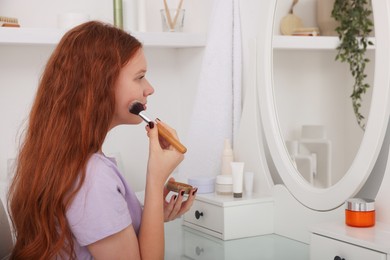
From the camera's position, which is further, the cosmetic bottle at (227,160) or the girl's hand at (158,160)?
the cosmetic bottle at (227,160)

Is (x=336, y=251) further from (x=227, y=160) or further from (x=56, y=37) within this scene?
(x=56, y=37)

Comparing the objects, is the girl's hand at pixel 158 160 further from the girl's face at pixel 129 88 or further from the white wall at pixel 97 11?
the white wall at pixel 97 11

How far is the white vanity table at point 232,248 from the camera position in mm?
1551

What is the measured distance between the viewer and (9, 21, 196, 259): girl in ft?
3.70

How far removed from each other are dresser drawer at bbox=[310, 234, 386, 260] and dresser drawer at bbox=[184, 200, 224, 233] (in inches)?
14.5

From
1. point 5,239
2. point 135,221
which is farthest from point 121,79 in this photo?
point 5,239

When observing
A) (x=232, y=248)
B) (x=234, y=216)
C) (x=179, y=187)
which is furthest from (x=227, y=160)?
(x=179, y=187)

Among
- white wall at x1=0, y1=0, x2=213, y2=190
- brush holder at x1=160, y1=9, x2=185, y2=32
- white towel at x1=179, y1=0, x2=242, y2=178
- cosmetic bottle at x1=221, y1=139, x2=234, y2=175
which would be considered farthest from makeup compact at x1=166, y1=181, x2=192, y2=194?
brush holder at x1=160, y1=9, x2=185, y2=32

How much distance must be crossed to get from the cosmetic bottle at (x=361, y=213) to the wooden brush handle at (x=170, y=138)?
1.30ft

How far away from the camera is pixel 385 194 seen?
4.58 feet

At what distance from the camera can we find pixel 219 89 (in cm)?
198

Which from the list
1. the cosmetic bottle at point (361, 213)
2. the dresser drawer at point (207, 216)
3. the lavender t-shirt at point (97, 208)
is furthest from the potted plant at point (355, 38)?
the lavender t-shirt at point (97, 208)

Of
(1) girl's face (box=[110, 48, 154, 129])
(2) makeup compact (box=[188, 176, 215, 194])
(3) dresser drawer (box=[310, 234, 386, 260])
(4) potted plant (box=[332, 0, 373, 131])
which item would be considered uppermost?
(4) potted plant (box=[332, 0, 373, 131])

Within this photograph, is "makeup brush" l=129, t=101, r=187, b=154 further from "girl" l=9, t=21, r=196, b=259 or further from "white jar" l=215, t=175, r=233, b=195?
"white jar" l=215, t=175, r=233, b=195
